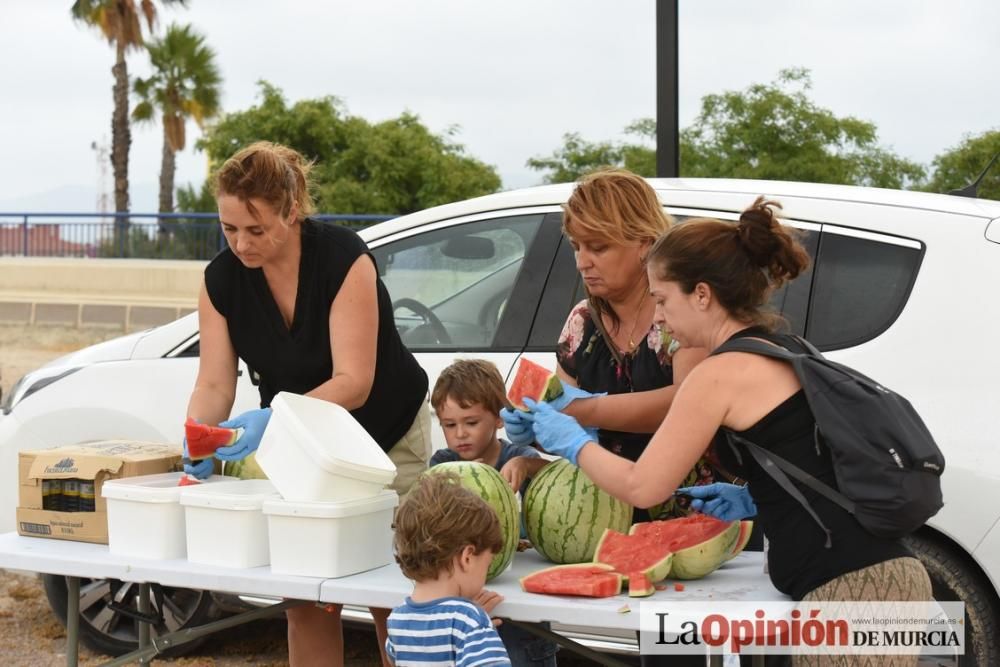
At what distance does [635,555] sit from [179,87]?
31754 millimetres

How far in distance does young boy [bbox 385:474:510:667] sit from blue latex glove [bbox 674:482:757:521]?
1.98ft

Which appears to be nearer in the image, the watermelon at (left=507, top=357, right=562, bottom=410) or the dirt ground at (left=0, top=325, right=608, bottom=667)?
the watermelon at (left=507, top=357, right=562, bottom=410)

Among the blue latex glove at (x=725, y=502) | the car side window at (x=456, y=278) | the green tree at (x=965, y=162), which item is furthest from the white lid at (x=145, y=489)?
the green tree at (x=965, y=162)

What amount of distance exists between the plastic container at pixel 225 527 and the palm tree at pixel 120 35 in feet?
99.1

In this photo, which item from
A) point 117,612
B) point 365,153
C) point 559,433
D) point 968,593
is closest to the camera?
point 559,433

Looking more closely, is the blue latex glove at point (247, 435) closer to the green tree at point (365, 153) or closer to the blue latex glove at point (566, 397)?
the blue latex glove at point (566, 397)

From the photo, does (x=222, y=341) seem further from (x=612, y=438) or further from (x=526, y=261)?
(x=526, y=261)

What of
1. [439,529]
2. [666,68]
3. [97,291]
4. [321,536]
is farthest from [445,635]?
[97,291]

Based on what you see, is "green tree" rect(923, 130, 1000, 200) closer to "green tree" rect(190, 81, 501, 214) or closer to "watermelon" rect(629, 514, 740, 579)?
"green tree" rect(190, 81, 501, 214)

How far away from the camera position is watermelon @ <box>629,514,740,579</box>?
3.07 m

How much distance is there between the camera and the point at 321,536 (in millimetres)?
3107

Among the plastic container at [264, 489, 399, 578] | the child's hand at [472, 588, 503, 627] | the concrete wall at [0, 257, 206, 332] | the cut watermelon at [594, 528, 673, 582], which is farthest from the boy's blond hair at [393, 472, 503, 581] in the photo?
the concrete wall at [0, 257, 206, 332]

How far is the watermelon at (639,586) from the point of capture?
115 inches

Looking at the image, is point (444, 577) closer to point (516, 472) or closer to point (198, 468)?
point (516, 472)
